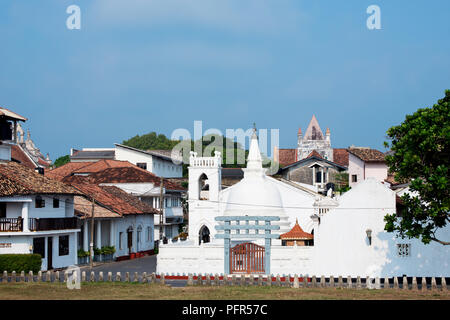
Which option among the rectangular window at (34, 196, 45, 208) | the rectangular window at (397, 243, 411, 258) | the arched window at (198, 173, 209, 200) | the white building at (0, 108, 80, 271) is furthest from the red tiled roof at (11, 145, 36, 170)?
the rectangular window at (397, 243, 411, 258)

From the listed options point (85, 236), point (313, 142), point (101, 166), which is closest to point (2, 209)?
point (85, 236)

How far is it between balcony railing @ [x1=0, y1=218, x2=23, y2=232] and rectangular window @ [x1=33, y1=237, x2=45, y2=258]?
1.71 m

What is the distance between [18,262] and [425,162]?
2364 centimetres

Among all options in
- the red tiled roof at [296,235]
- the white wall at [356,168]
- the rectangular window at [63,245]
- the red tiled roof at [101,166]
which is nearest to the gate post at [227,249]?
the red tiled roof at [296,235]

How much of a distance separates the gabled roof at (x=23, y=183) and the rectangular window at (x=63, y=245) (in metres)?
3.40

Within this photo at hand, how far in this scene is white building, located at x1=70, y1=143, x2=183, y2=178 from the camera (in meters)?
88.1

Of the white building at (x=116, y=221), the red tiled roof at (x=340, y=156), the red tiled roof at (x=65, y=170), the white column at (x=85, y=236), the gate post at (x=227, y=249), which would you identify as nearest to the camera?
the gate post at (x=227, y=249)

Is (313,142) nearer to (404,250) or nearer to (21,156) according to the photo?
(21,156)

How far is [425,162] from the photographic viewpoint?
31812 mm

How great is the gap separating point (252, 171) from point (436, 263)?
54.6 ft

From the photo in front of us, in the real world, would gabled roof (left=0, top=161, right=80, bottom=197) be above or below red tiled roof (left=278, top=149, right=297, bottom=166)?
below

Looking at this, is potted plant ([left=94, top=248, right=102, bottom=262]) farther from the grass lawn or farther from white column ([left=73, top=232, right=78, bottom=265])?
the grass lawn

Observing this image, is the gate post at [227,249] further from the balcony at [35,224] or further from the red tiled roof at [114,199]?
the red tiled roof at [114,199]

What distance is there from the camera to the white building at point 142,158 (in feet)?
289
